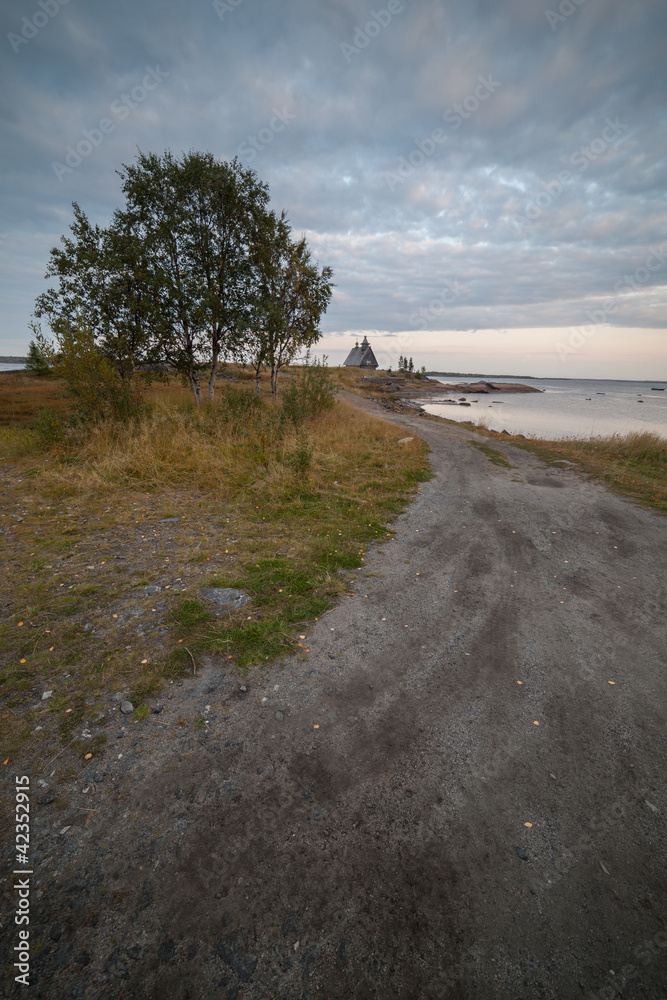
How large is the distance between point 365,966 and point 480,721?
6.48ft

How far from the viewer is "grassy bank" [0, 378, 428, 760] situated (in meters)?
3.83

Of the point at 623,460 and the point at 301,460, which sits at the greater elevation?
the point at 301,460

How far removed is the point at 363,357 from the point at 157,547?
7643cm

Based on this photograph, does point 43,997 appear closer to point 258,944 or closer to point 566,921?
point 258,944

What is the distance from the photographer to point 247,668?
3973 millimetres

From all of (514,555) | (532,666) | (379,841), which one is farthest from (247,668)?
(514,555)

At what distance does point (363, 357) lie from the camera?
75.8 metres

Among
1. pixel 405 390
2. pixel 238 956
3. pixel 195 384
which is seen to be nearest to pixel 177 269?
pixel 195 384

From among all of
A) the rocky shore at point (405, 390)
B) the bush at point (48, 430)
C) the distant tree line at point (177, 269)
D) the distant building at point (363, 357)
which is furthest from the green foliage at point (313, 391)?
the distant building at point (363, 357)

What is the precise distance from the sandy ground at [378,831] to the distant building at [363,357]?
253ft

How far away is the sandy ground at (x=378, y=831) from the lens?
2.05 metres

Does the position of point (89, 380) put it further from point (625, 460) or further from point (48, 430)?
point (625, 460)

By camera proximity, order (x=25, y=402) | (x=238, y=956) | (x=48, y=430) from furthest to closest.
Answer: (x=25, y=402), (x=48, y=430), (x=238, y=956)

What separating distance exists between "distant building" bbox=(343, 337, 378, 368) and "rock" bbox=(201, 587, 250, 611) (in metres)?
76.4
